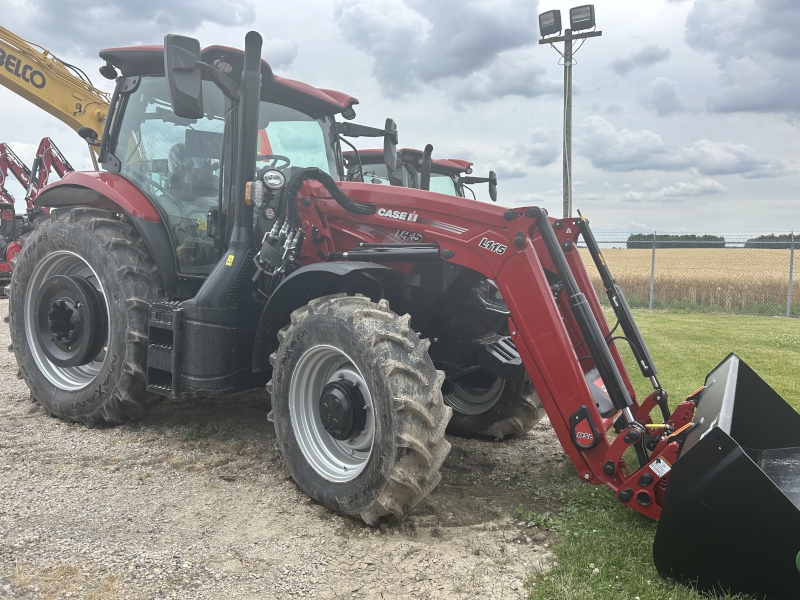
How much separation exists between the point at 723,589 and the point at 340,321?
2058 millimetres

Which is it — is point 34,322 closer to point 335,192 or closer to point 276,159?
point 276,159

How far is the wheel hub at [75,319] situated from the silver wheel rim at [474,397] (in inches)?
107

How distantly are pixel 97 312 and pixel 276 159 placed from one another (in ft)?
5.80

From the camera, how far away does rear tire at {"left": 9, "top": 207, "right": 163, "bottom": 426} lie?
4.40 metres

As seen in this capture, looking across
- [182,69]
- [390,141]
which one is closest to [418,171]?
[390,141]

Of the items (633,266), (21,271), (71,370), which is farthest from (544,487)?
(633,266)

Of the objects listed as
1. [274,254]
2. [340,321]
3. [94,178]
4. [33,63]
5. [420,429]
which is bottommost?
[420,429]

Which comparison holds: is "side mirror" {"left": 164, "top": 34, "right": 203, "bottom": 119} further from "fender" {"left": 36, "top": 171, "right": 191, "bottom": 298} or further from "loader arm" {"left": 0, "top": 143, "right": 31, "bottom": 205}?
"loader arm" {"left": 0, "top": 143, "right": 31, "bottom": 205}

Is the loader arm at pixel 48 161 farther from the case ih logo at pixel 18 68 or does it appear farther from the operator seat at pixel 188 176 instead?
the operator seat at pixel 188 176

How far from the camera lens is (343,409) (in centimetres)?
329

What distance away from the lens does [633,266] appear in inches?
745

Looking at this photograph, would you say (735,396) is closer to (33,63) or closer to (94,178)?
(94,178)

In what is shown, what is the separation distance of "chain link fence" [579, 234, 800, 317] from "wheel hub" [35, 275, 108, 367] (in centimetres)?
1138

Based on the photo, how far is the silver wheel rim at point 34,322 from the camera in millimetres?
4945
